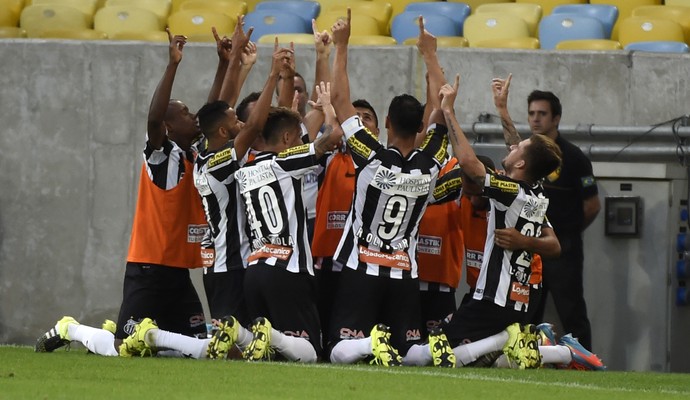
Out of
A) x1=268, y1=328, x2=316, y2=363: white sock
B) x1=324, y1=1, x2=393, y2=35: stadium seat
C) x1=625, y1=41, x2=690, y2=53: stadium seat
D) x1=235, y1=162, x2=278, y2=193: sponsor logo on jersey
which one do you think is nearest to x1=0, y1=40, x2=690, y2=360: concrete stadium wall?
x1=625, y1=41, x2=690, y2=53: stadium seat

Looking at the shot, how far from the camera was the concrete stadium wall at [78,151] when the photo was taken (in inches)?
522

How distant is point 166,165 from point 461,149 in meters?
2.06

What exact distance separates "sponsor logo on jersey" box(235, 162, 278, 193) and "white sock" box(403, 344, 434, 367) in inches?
54.4

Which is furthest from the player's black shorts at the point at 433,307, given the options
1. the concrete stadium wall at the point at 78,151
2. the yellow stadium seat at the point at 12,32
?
the yellow stadium seat at the point at 12,32

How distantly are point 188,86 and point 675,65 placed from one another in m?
4.42

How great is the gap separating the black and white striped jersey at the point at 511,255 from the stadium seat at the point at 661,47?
455cm

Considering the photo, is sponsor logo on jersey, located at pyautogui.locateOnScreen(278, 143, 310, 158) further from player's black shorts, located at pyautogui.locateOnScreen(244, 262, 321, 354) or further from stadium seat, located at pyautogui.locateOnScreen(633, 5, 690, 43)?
stadium seat, located at pyautogui.locateOnScreen(633, 5, 690, 43)

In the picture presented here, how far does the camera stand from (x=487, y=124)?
40.7 ft

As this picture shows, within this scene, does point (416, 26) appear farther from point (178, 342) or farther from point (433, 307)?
point (178, 342)

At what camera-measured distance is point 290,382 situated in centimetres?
724

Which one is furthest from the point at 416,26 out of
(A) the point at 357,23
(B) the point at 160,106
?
(B) the point at 160,106

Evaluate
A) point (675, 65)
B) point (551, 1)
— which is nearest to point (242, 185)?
point (675, 65)

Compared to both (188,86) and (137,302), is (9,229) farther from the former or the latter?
(137,302)

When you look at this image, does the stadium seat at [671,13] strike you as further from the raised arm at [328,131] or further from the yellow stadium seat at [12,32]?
the yellow stadium seat at [12,32]
